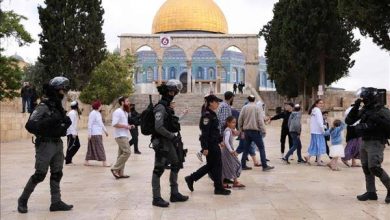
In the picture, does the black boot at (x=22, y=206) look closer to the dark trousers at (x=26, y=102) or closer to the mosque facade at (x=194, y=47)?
the dark trousers at (x=26, y=102)

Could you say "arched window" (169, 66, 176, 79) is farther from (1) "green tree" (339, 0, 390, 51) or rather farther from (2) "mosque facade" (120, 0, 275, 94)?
(1) "green tree" (339, 0, 390, 51)

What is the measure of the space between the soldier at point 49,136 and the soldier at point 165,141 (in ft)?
3.48

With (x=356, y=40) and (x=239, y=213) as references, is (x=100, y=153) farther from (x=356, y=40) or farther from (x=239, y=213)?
(x=356, y=40)

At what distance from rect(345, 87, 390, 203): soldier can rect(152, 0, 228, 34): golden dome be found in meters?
51.3

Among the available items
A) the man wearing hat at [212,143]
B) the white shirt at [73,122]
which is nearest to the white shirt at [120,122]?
the white shirt at [73,122]

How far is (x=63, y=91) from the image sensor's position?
652cm

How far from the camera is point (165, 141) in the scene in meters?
6.72

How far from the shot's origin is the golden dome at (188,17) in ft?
189

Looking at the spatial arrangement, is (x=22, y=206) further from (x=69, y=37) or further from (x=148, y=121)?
(x=69, y=37)

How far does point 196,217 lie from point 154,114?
56.8 inches

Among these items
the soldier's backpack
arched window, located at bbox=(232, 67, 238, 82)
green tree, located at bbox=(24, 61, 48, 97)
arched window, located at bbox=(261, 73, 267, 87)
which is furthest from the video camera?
arched window, located at bbox=(261, 73, 267, 87)

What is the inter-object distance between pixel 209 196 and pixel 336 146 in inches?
169

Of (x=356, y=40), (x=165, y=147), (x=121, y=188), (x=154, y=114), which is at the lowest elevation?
(x=121, y=188)

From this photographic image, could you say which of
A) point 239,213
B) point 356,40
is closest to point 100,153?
point 239,213
